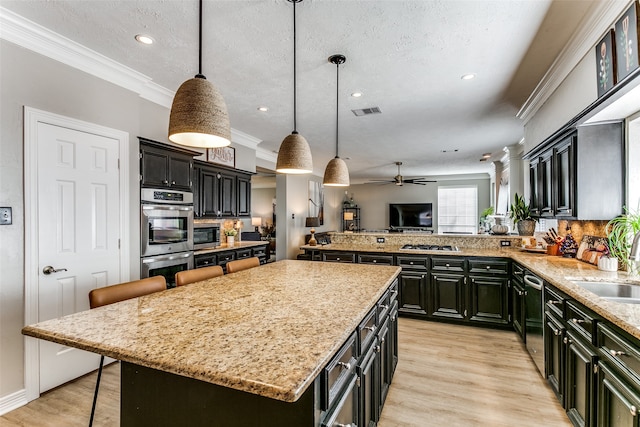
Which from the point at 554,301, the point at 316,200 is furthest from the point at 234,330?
the point at 316,200

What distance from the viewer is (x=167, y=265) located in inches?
136

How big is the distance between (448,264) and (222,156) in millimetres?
3623

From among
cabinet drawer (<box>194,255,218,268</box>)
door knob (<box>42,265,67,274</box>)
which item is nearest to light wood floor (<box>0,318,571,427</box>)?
door knob (<box>42,265,67,274</box>)

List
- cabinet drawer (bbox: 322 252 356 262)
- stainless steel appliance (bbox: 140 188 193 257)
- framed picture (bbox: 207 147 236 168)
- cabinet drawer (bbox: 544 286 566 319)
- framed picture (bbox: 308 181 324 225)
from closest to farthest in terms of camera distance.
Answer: cabinet drawer (bbox: 544 286 566 319), stainless steel appliance (bbox: 140 188 193 257), cabinet drawer (bbox: 322 252 356 262), framed picture (bbox: 207 147 236 168), framed picture (bbox: 308 181 324 225)

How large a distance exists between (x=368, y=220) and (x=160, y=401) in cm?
1107

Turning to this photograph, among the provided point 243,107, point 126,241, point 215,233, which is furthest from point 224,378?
point 215,233

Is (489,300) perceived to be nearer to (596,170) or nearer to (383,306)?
(596,170)

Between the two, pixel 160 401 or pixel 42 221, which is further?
pixel 42 221

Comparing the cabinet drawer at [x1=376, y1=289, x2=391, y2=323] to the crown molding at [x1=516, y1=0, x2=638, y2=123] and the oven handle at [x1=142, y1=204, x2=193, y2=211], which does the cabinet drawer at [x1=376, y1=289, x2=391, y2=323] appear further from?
the oven handle at [x1=142, y1=204, x2=193, y2=211]

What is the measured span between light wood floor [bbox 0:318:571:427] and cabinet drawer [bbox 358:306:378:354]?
76 cm

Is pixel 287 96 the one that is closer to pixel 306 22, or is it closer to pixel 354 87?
pixel 354 87

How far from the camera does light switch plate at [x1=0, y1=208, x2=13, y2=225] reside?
218cm

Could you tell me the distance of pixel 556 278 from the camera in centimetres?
225

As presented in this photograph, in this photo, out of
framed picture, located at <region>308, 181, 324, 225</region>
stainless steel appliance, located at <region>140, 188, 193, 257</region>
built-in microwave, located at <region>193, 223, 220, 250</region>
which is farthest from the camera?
framed picture, located at <region>308, 181, 324, 225</region>
